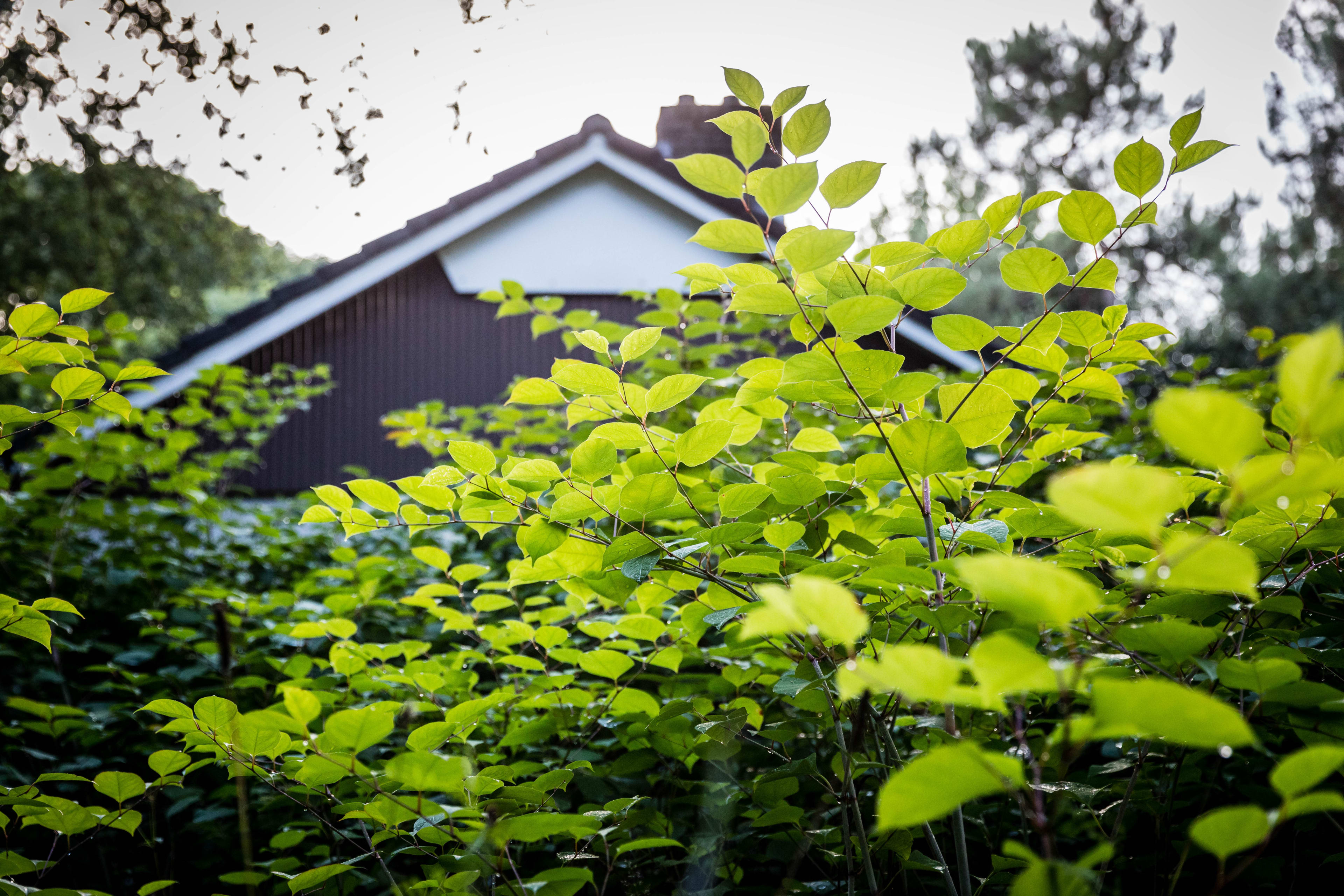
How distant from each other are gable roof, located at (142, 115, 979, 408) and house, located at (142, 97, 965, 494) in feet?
0.05

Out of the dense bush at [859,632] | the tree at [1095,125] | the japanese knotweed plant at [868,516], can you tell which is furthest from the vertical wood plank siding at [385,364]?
the tree at [1095,125]

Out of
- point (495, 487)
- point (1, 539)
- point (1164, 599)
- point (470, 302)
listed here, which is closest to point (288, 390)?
point (1, 539)

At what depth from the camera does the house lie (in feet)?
22.1

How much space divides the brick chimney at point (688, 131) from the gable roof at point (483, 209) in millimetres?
224

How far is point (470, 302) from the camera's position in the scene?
7.76 metres

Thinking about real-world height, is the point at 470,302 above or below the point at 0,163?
below

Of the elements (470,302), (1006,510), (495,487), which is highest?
(470,302)

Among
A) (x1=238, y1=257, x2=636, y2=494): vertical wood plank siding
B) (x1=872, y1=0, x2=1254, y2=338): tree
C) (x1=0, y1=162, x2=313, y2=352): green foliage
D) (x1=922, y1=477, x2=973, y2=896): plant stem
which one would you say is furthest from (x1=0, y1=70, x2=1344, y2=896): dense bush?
(x1=872, y1=0, x2=1254, y2=338): tree

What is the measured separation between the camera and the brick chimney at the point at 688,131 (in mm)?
6649

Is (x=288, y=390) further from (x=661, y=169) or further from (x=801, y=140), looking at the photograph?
(x=801, y=140)

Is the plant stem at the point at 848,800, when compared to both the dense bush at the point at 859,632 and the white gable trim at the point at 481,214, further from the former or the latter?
the white gable trim at the point at 481,214

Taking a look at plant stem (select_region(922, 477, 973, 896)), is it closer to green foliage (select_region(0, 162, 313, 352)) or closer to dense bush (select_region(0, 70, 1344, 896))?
dense bush (select_region(0, 70, 1344, 896))

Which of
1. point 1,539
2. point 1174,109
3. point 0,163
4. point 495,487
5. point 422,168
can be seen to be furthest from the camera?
point 1174,109

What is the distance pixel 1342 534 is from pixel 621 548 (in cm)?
93
